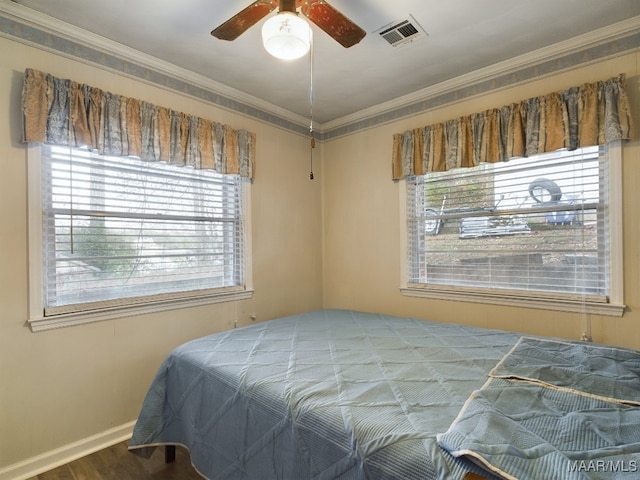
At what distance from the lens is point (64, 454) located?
1.96 m

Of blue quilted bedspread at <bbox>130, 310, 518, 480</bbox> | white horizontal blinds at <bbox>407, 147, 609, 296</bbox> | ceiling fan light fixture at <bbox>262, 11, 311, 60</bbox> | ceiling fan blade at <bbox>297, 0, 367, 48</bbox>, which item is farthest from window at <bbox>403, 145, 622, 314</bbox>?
ceiling fan light fixture at <bbox>262, 11, 311, 60</bbox>

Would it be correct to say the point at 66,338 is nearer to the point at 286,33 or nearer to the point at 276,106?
the point at 286,33

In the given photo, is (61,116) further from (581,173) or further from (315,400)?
(581,173)

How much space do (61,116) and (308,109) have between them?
2004mm

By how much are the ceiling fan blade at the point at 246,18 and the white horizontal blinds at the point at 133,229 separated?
3.70 ft

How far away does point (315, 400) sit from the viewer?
1.26 meters

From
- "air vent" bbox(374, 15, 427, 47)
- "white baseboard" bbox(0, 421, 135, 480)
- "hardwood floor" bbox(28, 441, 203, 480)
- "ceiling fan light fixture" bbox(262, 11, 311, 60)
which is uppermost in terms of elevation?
"air vent" bbox(374, 15, 427, 47)

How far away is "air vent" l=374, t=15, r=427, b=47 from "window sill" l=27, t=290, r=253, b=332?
2237 millimetres

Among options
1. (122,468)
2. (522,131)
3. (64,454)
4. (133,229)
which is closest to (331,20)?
(522,131)

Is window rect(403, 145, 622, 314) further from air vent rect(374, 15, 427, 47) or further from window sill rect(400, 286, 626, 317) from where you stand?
air vent rect(374, 15, 427, 47)

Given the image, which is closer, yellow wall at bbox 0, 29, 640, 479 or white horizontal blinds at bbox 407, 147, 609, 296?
yellow wall at bbox 0, 29, 640, 479

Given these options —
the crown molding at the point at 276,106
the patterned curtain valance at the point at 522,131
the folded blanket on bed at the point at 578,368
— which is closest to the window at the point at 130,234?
the crown molding at the point at 276,106

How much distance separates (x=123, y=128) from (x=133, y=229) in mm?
681

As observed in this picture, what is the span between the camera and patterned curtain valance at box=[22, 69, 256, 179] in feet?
6.09
